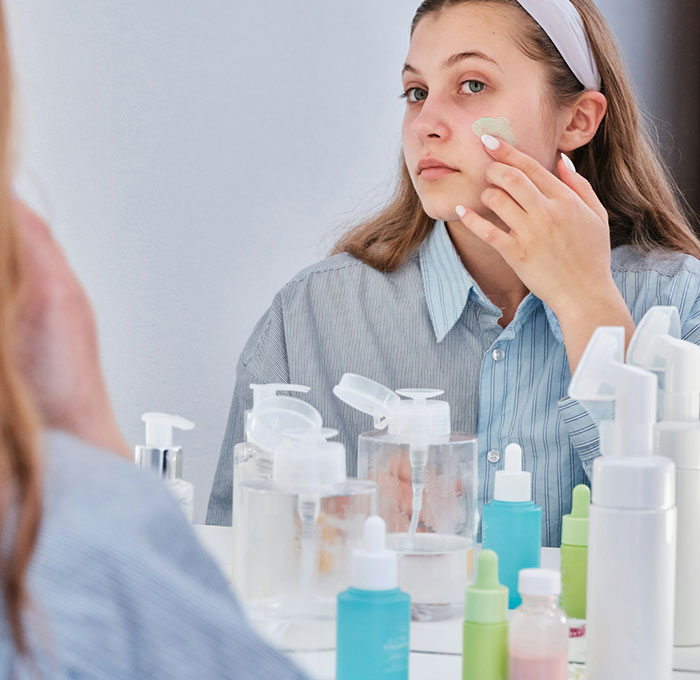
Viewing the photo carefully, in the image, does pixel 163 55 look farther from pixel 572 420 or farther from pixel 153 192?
pixel 572 420

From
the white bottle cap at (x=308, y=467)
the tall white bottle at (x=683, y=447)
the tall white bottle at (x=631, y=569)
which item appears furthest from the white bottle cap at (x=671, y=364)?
the white bottle cap at (x=308, y=467)

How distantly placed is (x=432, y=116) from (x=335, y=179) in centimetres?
46

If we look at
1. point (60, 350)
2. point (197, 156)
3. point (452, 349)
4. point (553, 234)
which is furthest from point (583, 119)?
point (60, 350)

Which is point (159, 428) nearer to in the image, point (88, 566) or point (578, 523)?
point (578, 523)

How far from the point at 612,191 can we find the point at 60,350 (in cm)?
90

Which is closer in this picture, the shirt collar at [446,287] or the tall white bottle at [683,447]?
the tall white bottle at [683,447]

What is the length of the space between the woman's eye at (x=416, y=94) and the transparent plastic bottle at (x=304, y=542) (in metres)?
0.57

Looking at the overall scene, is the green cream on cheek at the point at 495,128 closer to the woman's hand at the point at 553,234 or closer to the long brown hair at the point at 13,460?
the woman's hand at the point at 553,234

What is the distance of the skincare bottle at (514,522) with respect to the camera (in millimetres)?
674

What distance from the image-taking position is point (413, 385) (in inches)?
40.3

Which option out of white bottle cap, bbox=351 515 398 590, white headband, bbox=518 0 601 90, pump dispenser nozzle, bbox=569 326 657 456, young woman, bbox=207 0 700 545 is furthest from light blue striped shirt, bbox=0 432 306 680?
white headband, bbox=518 0 601 90

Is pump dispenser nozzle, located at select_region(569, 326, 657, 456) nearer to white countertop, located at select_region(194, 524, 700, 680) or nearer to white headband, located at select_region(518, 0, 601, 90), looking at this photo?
white countertop, located at select_region(194, 524, 700, 680)

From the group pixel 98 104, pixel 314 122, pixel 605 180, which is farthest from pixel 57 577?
pixel 314 122

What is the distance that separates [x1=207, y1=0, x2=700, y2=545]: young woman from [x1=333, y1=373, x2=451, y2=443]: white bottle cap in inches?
11.1
